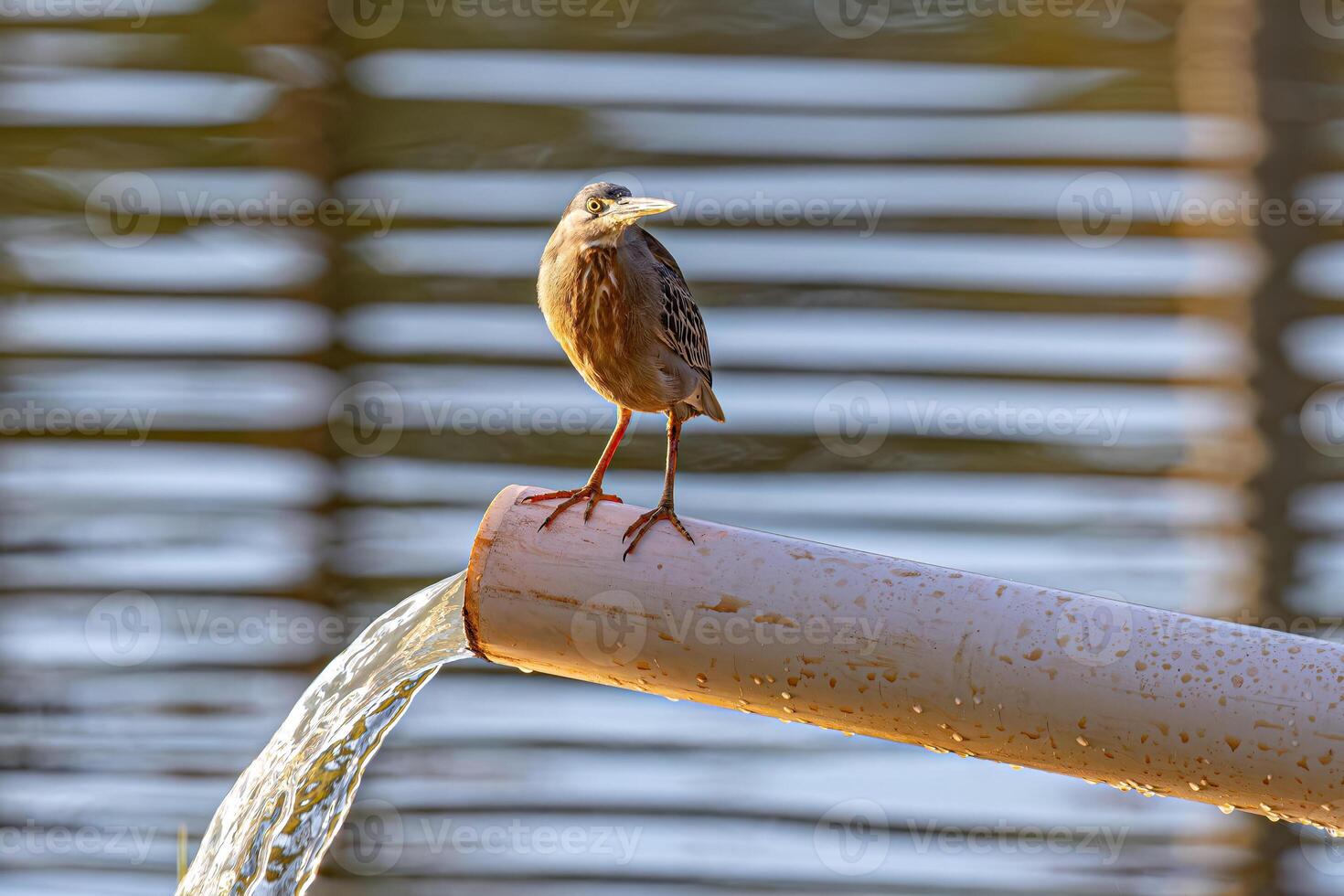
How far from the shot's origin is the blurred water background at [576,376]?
3.73m

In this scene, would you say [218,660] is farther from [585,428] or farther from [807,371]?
[807,371]

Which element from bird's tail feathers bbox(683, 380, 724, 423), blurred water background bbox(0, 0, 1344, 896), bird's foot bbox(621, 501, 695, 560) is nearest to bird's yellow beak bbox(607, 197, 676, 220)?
bird's tail feathers bbox(683, 380, 724, 423)

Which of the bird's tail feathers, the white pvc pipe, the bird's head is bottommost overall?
the white pvc pipe

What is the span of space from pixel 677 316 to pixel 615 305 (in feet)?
0.41

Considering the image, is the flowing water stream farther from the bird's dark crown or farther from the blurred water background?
the blurred water background

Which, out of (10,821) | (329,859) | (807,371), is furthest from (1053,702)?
(10,821)

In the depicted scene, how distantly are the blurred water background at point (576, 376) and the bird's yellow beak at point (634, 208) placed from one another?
1.78 m

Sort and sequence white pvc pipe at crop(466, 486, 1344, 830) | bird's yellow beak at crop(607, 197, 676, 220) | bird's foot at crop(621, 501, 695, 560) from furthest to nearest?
bird's yellow beak at crop(607, 197, 676, 220) → bird's foot at crop(621, 501, 695, 560) → white pvc pipe at crop(466, 486, 1344, 830)

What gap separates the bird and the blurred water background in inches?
66.6

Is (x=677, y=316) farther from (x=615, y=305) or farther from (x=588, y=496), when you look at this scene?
(x=588, y=496)

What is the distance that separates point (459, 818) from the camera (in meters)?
3.94

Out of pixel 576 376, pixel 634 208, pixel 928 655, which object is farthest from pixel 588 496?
pixel 576 376

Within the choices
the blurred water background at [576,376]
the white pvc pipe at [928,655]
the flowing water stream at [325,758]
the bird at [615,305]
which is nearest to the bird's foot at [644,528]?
the white pvc pipe at [928,655]

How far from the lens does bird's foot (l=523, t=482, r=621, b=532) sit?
152 cm
